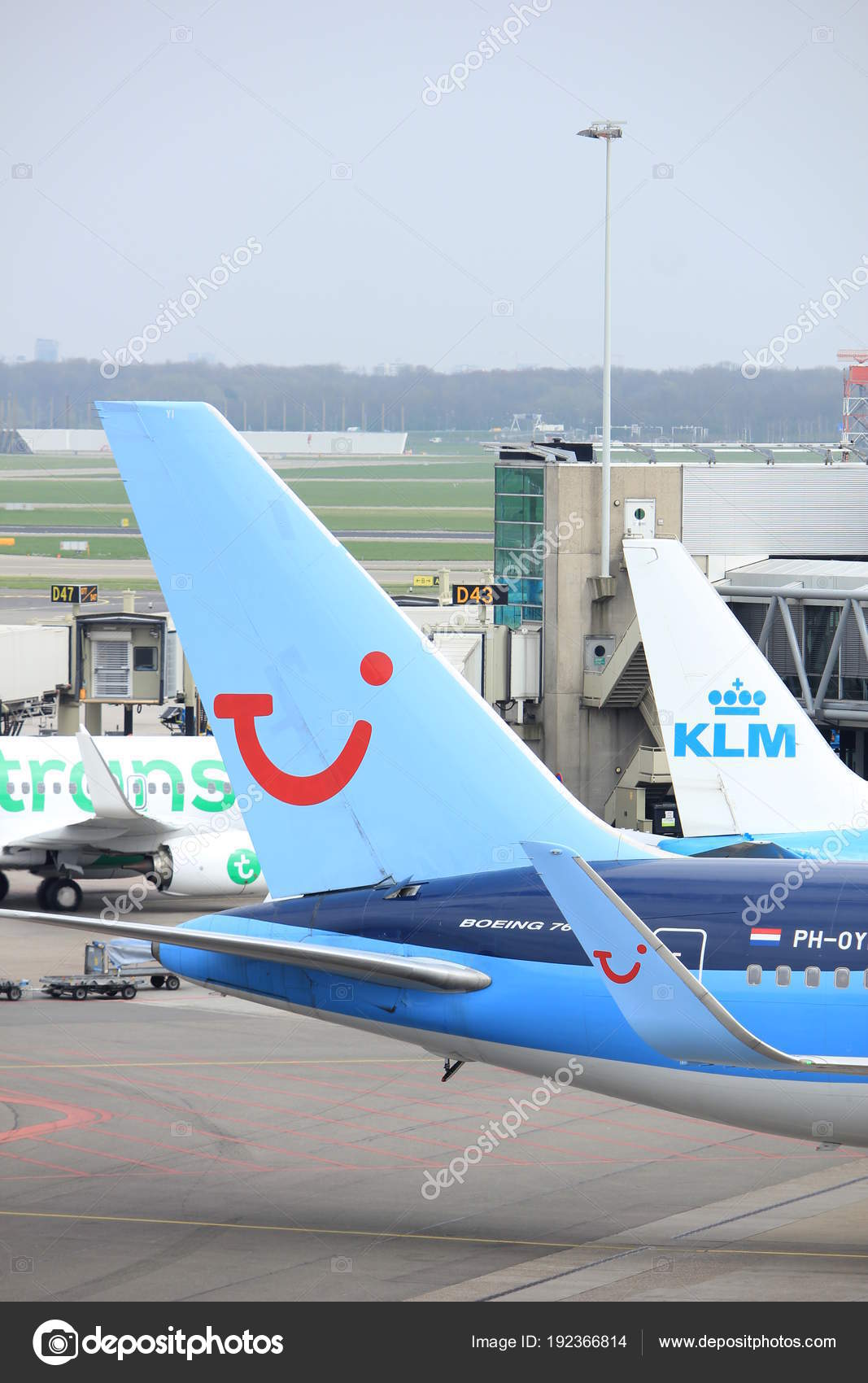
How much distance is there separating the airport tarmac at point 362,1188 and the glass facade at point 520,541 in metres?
22.0

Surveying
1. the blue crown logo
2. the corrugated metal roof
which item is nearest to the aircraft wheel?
the blue crown logo

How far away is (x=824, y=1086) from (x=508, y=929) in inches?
142

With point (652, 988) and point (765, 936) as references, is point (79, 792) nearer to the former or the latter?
point (765, 936)

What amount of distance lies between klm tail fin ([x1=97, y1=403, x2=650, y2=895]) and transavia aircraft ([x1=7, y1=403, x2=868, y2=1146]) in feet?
0.07

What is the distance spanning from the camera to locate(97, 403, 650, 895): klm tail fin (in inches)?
726

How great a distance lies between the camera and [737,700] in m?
32.0

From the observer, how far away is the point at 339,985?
59.3 feet

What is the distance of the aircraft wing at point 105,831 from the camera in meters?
42.3

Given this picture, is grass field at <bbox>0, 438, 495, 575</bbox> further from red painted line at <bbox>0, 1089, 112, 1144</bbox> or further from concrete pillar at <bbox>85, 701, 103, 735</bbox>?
red painted line at <bbox>0, 1089, 112, 1144</bbox>

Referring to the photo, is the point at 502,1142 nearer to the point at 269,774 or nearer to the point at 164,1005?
the point at 269,774

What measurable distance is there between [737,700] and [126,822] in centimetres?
1807

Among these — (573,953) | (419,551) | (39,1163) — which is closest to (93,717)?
(39,1163)

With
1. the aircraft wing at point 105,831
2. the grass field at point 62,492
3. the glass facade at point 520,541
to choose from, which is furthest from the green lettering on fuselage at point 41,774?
the grass field at point 62,492
